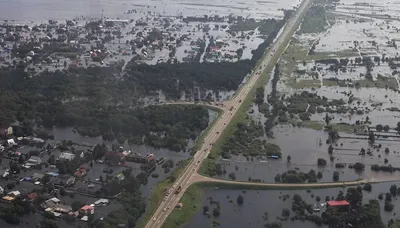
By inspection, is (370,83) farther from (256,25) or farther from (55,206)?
(55,206)

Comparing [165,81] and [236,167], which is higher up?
[165,81]

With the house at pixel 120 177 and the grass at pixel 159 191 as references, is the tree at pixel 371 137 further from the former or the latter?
the house at pixel 120 177

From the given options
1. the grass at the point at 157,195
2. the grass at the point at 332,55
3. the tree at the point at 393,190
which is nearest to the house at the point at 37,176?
the grass at the point at 157,195

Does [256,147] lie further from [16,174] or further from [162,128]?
[16,174]

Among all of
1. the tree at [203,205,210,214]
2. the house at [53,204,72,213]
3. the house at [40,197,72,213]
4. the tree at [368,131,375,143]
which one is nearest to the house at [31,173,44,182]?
the house at [40,197,72,213]

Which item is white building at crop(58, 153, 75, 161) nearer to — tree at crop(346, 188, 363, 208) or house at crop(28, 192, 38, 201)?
house at crop(28, 192, 38, 201)

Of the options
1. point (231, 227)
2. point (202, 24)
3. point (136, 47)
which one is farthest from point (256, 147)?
point (202, 24)

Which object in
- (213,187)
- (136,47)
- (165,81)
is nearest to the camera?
(213,187)
